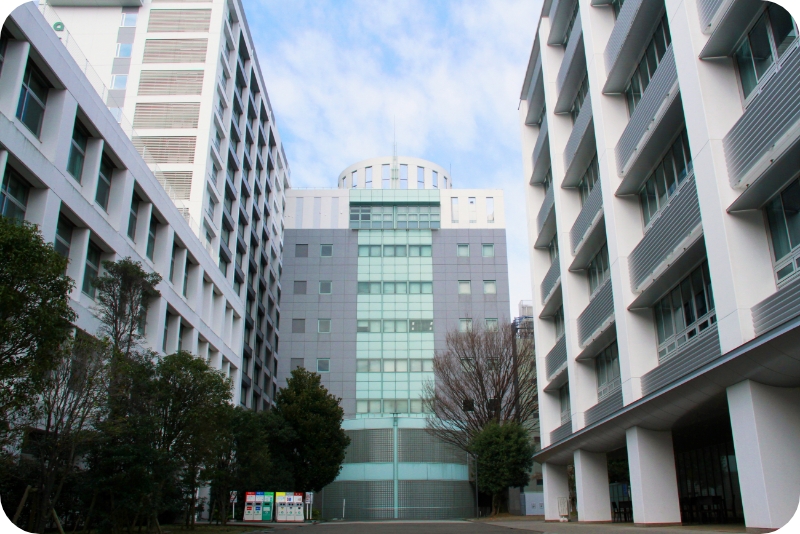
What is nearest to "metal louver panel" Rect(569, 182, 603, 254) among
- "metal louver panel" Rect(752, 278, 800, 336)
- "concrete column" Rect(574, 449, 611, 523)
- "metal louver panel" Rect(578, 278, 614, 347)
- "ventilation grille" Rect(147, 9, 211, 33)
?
"metal louver panel" Rect(578, 278, 614, 347)

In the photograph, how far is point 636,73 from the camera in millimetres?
23375

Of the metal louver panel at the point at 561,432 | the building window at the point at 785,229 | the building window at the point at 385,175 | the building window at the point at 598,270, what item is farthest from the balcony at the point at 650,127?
the building window at the point at 385,175

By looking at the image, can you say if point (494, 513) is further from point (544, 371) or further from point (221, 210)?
point (221, 210)

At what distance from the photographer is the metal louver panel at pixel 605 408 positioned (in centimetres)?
2347

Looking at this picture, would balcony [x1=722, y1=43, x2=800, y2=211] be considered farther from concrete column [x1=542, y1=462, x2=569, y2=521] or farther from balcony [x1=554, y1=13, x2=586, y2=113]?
concrete column [x1=542, y1=462, x2=569, y2=521]

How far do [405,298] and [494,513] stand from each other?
Result: 25925 mm

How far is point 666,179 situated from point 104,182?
22.4 metres

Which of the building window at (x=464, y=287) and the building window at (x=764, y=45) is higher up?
the building window at (x=464, y=287)

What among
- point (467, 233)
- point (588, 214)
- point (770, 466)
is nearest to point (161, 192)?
point (588, 214)

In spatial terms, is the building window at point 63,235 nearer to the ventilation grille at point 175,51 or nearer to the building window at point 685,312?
the building window at point 685,312

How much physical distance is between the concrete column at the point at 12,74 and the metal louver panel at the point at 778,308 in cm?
2089

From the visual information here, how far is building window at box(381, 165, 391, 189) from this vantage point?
7231cm

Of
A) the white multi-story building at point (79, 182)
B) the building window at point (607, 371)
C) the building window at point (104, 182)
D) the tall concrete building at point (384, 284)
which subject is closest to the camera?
the white multi-story building at point (79, 182)

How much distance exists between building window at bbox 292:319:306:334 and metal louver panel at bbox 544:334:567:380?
32575 mm
